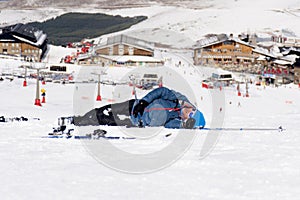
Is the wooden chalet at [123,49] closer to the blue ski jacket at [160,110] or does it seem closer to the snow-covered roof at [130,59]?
the snow-covered roof at [130,59]

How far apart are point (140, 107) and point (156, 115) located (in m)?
0.42

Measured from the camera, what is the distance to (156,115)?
1112cm

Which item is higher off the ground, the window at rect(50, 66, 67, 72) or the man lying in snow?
the window at rect(50, 66, 67, 72)

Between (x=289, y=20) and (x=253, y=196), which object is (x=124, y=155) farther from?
(x=289, y=20)

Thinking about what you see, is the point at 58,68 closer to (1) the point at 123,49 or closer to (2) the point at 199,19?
(1) the point at 123,49

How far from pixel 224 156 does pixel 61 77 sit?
920 inches

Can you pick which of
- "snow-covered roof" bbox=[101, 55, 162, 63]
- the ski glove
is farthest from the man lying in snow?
"snow-covered roof" bbox=[101, 55, 162, 63]

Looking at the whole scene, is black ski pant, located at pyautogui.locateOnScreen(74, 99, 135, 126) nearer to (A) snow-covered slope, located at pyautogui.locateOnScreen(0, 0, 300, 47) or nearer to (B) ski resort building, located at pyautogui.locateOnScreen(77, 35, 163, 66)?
(B) ski resort building, located at pyautogui.locateOnScreen(77, 35, 163, 66)

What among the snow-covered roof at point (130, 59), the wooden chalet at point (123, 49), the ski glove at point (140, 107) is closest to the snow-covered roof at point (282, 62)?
the wooden chalet at point (123, 49)

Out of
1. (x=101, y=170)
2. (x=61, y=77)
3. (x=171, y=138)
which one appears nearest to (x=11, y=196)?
(x=101, y=170)

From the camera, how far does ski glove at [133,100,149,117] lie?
11094mm

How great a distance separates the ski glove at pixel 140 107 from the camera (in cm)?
1109

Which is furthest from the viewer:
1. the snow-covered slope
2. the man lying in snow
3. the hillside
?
the hillside

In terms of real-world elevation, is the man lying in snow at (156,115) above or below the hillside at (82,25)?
below
